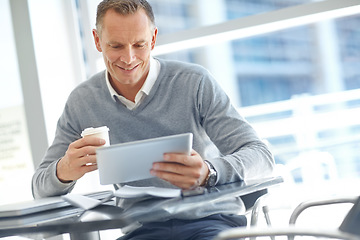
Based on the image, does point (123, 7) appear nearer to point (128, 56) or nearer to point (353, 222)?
point (128, 56)

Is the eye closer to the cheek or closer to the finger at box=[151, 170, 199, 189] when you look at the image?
the cheek

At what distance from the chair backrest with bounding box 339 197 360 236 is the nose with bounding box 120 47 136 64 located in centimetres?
94

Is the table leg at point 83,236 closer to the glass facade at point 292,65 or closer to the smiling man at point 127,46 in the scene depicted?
the smiling man at point 127,46

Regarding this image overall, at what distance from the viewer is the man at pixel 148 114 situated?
163 centimetres

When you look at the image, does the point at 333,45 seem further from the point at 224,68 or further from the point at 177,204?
the point at 177,204

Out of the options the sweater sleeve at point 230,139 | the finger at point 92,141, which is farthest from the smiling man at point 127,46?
the finger at point 92,141

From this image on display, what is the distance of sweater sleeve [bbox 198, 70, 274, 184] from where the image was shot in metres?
1.54

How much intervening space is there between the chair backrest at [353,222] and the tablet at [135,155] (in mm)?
418

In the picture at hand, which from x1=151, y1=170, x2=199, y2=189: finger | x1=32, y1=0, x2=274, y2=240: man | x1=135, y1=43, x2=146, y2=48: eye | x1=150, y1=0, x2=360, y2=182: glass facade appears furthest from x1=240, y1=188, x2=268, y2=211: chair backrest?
x1=150, y1=0, x2=360, y2=182: glass facade

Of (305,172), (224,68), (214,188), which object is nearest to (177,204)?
(214,188)

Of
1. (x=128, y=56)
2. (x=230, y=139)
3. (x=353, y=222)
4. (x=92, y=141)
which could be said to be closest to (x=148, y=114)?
(x=128, y=56)

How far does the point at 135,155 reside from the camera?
4.28 feet

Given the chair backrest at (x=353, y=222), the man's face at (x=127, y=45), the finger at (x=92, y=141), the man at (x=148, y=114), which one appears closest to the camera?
the chair backrest at (x=353, y=222)

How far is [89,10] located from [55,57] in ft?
1.20
